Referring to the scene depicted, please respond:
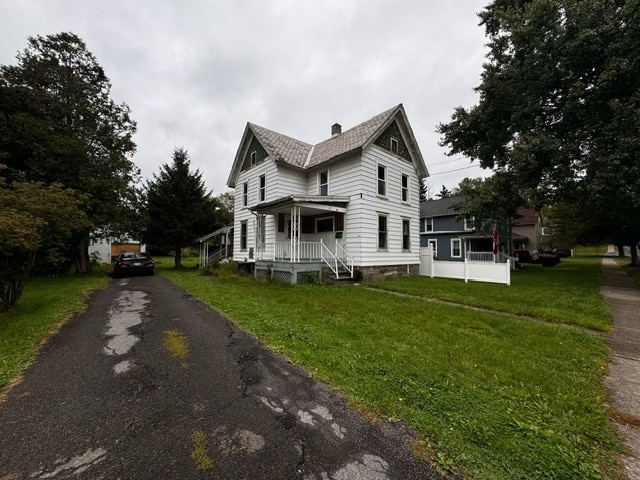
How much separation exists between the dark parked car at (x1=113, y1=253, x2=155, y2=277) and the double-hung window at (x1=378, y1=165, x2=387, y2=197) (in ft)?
46.3

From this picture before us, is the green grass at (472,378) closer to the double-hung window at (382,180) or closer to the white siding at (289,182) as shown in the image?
the double-hung window at (382,180)

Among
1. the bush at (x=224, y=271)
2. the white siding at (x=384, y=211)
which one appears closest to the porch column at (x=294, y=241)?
the white siding at (x=384, y=211)

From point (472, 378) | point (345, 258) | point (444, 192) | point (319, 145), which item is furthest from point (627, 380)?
point (444, 192)

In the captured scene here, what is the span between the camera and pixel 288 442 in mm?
2344

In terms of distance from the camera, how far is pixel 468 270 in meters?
13.4

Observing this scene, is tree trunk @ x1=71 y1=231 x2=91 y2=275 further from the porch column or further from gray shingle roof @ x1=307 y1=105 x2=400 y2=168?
gray shingle roof @ x1=307 y1=105 x2=400 y2=168

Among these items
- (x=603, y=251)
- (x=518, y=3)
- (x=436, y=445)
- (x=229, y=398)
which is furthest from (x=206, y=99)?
(x=603, y=251)

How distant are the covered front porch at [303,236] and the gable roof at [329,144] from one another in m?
2.74

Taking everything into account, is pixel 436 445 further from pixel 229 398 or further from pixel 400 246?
pixel 400 246

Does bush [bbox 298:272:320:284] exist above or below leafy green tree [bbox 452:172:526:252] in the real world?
below

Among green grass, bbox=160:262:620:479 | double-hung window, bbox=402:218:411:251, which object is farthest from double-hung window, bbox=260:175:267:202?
green grass, bbox=160:262:620:479

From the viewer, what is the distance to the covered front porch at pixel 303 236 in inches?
476

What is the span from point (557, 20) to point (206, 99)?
63.1 feet

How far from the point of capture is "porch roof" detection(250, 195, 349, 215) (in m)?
11.6
